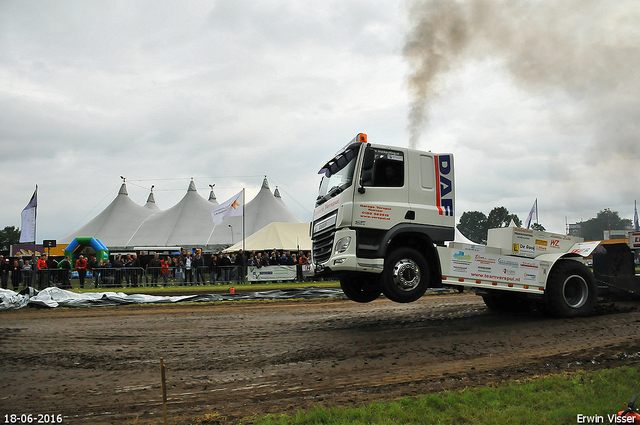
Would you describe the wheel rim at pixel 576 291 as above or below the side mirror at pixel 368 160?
below

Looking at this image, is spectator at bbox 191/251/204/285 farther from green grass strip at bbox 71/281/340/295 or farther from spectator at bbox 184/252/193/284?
green grass strip at bbox 71/281/340/295

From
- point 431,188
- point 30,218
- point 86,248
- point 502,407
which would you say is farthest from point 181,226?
point 502,407

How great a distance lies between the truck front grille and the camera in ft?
29.1

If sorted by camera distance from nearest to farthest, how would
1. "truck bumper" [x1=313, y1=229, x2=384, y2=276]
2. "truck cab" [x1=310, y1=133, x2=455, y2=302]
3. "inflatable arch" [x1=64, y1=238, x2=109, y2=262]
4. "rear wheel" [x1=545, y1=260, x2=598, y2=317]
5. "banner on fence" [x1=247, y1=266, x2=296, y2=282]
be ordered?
"truck bumper" [x1=313, y1=229, x2=384, y2=276] → "truck cab" [x1=310, y1=133, x2=455, y2=302] → "rear wheel" [x1=545, y1=260, x2=598, y2=317] → "banner on fence" [x1=247, y1=266, x2=296, y2=282] → "inflatable arch" [x1=64, y1=238, x2=109, y2=262]

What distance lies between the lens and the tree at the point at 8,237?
89438mm

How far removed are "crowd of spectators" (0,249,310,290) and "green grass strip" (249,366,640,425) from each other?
1818 cm

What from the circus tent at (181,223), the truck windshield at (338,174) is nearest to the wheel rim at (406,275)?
the truck windshield at (338,174)

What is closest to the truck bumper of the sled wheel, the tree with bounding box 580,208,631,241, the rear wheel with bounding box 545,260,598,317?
the sled wheel

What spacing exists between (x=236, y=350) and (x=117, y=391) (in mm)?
2214

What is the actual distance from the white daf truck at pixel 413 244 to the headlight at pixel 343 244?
0.06 feet

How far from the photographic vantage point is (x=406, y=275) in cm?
856

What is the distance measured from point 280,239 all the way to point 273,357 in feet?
81.8

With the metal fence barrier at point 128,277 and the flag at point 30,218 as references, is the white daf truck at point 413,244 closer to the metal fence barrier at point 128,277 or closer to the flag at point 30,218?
the metal fence barrier at point 128,277

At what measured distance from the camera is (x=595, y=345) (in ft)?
25.3
